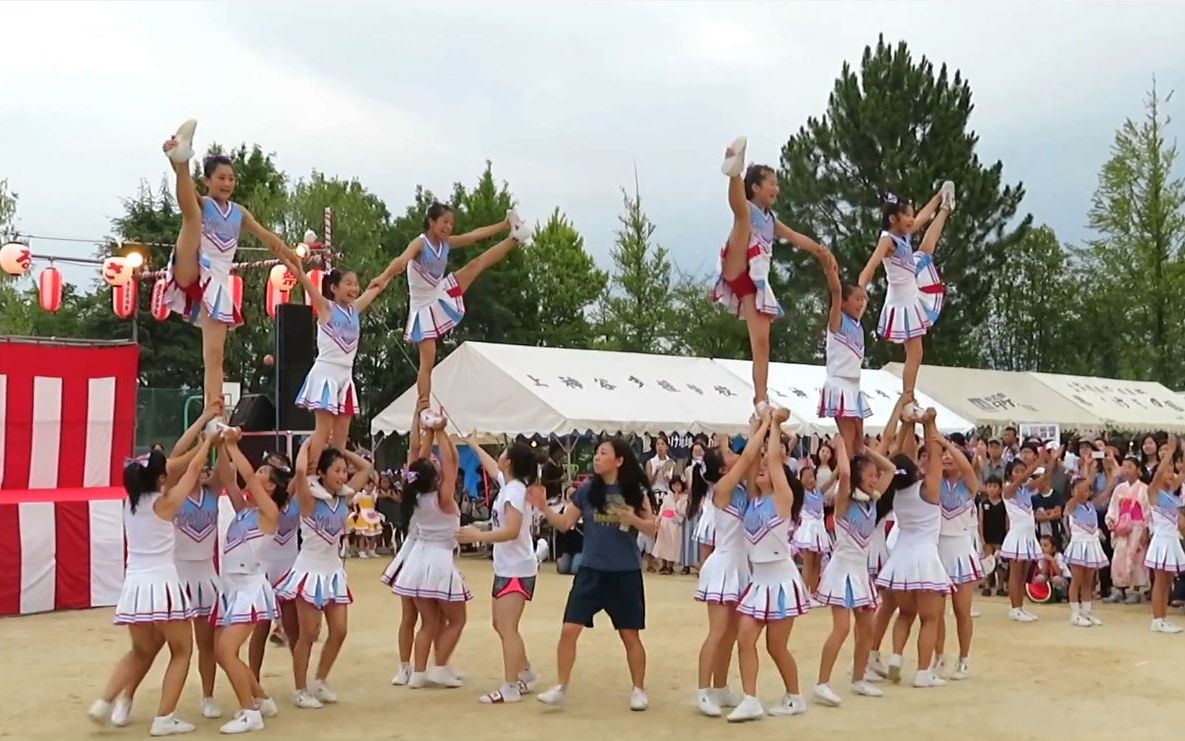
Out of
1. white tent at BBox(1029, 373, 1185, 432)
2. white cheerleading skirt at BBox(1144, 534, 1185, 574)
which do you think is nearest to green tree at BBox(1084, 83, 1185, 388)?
white tent at BBox(1029, 373, 1185, 432)

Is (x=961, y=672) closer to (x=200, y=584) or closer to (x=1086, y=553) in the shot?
(x=1086, y=553)

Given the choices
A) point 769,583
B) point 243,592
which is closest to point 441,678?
point 243,592

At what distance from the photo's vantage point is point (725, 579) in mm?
6754

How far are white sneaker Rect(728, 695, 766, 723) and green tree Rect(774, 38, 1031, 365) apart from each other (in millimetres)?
24711

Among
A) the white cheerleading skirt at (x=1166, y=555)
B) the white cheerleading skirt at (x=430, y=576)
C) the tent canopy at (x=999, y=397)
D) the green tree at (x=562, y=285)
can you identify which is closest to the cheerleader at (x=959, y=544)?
the white cheerleading skirt at (x=1166, y=555)

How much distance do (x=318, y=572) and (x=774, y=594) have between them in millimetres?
2871

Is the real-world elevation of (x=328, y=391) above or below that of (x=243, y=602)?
above

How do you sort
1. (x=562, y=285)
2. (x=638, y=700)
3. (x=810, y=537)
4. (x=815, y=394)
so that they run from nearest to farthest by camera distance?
(x=638, y=700)
(x=810, y=537)
(x=815, y=394)
(x=562, y=285)

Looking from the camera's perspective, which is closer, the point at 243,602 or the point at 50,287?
the point at 243,602

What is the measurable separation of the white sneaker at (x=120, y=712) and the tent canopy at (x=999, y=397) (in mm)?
19105

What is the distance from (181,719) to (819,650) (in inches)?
201

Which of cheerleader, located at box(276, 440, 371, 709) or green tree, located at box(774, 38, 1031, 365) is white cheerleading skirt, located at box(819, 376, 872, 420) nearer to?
cheerleader, located at box(276, 440, 371, 709)

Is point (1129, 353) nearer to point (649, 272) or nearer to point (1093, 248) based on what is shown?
point (1093, 248)

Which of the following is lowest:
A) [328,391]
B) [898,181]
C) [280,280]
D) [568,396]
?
[328,391]
